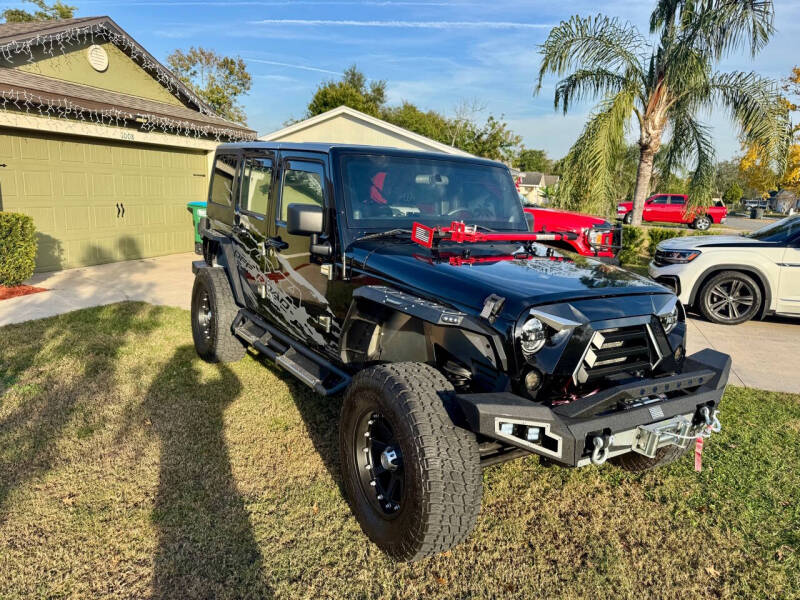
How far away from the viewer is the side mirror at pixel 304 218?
10.8 feet

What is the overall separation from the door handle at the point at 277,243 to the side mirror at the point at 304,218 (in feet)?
2.45

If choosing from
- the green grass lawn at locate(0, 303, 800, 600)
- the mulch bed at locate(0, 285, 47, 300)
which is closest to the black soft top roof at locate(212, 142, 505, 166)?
the green grass lawn at locate(0, 303, 800, 600)

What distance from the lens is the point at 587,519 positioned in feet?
10.4

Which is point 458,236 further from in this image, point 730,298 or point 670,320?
point 730,298

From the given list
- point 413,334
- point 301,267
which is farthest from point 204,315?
point 413,334

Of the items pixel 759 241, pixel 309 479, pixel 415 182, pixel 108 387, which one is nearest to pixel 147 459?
pixel 309 479

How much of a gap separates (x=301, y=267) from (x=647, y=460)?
8.72 feet

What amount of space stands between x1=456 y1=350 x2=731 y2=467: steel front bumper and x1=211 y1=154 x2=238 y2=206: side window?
12.2ft

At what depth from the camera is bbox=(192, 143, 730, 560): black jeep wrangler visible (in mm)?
2393

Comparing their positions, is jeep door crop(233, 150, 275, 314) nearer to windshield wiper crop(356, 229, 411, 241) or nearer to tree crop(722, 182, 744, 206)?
windshield wiper crop(356, 229, 411, 241)

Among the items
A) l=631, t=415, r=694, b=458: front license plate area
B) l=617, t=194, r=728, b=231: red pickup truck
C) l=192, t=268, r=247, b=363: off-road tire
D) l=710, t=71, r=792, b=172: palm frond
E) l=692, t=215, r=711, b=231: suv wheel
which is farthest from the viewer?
l=617, t=194, r=728, b=231: red pickup truck

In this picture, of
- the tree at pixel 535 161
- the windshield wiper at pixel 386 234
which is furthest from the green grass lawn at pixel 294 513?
the tree at pixel 535 161

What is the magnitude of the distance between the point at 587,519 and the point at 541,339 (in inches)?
52.4

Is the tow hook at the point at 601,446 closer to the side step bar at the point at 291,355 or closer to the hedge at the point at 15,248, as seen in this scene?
the side step bar at the point at 291,355
